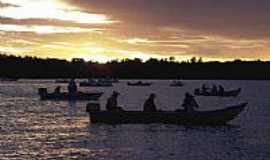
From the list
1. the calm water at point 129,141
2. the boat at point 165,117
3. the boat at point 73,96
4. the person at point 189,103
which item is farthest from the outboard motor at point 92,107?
the boat at point 73,96

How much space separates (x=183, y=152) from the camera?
2808cm

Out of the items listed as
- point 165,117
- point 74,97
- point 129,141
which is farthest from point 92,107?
point 74,97

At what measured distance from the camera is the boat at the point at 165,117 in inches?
1510

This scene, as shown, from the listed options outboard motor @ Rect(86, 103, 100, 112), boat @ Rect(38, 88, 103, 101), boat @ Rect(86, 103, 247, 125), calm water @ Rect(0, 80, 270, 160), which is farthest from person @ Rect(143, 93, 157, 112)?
boat @ Rect(38, 88, 103, 101)

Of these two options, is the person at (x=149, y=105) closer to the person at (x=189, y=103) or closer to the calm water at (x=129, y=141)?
the calm water at (x=129, y=141)

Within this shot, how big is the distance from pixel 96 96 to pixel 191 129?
35.2 m

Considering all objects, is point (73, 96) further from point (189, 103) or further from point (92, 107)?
point (189, 103)

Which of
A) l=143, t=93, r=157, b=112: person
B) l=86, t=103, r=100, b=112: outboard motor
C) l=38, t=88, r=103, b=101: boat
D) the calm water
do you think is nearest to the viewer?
the calm water

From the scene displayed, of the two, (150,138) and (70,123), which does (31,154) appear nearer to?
(150,138)

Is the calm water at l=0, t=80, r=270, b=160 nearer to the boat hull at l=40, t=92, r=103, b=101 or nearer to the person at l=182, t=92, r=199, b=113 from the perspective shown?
the person at l=182, t=92, r=199, b=113

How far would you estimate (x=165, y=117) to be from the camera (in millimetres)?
38438

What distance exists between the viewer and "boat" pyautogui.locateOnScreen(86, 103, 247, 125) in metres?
38.3

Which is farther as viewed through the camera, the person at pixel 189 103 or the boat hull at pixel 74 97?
the boat hull at pixel 74 97

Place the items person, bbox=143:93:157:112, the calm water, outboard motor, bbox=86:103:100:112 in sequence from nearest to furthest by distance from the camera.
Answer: the calm water
person, bbox=143:93:157:112
outboard motor, bbox=86:103:100:112
